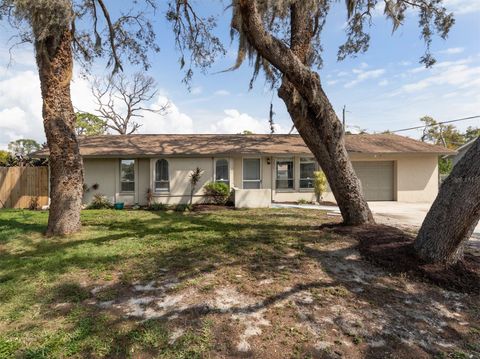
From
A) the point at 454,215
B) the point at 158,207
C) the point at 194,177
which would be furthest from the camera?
the point at 194,177

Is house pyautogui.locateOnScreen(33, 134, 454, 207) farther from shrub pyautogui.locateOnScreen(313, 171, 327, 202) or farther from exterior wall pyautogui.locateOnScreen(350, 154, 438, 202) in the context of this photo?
shrub pyautogui.locateOnScreen(313, 171, 327, 202)

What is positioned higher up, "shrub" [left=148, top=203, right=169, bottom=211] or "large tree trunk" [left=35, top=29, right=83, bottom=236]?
"large tree trunk" [left=35, top=29, right=83, bottom=236]

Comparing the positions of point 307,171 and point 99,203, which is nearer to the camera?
point 99,203

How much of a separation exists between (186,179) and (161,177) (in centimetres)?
121

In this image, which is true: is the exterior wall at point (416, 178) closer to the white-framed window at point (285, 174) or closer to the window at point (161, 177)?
the white-framed window at point (285, 174)

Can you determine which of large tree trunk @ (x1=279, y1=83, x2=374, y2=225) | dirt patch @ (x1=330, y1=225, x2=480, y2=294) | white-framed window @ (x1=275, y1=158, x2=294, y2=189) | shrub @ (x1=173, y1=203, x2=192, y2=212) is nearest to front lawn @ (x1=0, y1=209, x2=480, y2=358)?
dirt patch @ (x1=330, y1=225, x2=480, y2=294)

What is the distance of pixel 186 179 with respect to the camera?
46.9 feet

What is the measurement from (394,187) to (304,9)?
12.0 m

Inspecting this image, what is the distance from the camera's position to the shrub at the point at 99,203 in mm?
13578

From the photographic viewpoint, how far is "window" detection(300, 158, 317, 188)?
15969 mm

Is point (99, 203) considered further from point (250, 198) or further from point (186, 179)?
point (250, 198)

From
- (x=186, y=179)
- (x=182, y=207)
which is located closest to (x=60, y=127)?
(x=182, y=207)

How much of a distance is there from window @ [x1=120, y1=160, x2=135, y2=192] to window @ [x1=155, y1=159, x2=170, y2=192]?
1163mm

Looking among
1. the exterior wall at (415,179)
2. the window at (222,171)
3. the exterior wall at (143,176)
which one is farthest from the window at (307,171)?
the exterior wall at (143,176)
